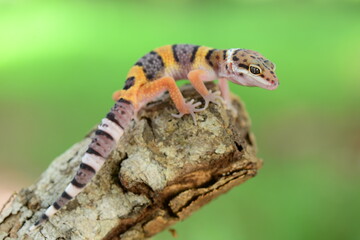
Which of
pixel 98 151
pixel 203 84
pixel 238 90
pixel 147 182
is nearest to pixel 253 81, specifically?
pixel 203 84

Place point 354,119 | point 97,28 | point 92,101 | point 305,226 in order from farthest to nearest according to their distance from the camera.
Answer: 1. point 97,28
2. point 92,101
3. point 354,119
4. point 305,226

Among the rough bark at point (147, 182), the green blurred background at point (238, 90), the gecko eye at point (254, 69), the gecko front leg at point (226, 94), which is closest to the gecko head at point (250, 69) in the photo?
the gecko eye at point (254, 69)

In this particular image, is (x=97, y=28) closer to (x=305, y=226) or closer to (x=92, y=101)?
(x=92, y=101)

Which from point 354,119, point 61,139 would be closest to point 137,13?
point 61,139

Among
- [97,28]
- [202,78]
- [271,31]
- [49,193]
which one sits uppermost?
[97,28]

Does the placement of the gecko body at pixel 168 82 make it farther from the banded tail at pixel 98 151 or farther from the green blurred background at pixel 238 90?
the green blurred background at pixel 238 90

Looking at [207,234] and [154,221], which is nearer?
[154,221]

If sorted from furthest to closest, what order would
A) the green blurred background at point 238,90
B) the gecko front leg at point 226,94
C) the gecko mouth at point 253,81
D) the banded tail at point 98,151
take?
the green blurred background at point 238,90, the gecko front leg at point 226,94, the gecko mouth at point 253,81, the banded tail at point 98,151

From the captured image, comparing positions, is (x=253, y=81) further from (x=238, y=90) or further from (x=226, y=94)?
(x=238, y=90)
